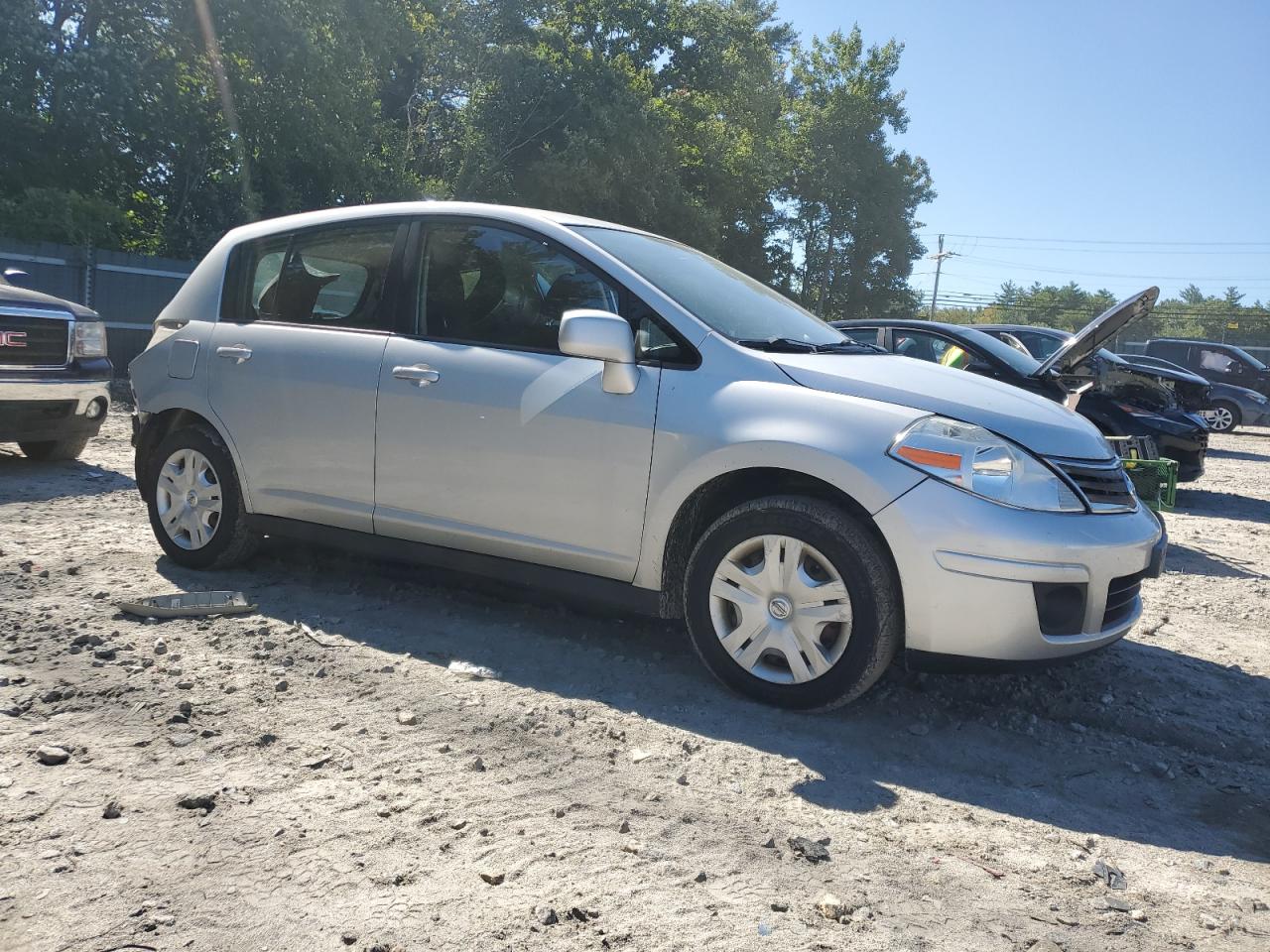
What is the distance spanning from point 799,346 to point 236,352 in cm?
263

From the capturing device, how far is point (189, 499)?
16.7 ft

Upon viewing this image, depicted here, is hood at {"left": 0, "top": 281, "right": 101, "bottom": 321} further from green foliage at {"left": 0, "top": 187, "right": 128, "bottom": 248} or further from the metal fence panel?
green foliage at {"left": 0, "top": 187, "right": 128, "bottom": 248}

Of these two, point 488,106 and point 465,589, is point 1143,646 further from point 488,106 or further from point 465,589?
point 488,106

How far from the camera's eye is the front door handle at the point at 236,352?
191 inches

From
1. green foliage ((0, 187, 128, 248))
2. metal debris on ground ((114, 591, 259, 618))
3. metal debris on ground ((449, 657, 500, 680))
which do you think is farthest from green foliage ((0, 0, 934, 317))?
metal debris on ground ((449, 657, 500, 680))

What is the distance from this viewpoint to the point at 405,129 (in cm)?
3067

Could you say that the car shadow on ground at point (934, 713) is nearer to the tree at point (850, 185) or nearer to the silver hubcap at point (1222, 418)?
the silver hubcap at point (1222, 418)

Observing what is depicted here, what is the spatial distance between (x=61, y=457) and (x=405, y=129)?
2463 centimetres

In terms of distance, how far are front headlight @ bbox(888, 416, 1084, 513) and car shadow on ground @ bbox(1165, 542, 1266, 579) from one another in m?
3.71

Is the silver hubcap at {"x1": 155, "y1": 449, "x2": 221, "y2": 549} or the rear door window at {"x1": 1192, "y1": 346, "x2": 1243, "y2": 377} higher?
the rear door window at {"x1": 1192, "y1": 346, "x2": 1243, "y2": 377}

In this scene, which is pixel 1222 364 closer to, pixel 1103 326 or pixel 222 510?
pixel 1103 326

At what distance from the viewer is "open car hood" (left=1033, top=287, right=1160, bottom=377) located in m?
6.30

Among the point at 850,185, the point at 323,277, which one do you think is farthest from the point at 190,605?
the point at 850,185

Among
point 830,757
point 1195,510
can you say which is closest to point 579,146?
point 1195,510
